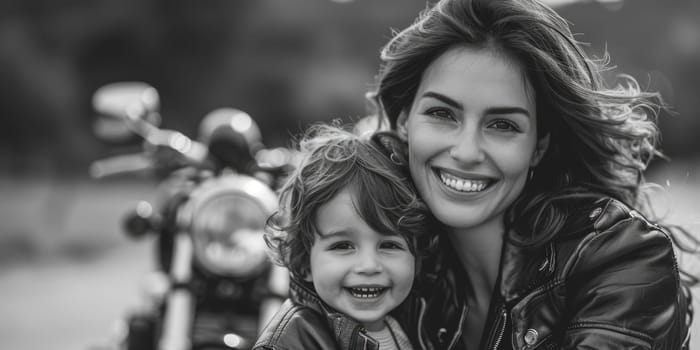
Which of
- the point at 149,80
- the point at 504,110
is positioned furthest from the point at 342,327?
the point at 149,80

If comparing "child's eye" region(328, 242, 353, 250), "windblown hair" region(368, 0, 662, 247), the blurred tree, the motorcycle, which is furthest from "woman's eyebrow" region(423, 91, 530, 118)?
the blurred tree

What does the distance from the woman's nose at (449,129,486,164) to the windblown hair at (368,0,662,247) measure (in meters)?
0.23

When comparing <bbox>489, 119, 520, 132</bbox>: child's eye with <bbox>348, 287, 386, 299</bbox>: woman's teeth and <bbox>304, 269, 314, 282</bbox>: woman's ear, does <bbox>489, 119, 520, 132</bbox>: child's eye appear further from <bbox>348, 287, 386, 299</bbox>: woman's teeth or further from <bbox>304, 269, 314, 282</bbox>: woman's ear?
<bbox>304, 269, 314, 282</bbox>: woman's ear

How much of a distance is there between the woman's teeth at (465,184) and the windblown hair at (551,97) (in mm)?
171

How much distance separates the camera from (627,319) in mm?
1833

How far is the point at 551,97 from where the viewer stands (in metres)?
2.17

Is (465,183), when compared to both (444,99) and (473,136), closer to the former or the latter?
(473,136)

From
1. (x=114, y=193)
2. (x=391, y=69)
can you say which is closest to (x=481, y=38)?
(x=391, y=69)

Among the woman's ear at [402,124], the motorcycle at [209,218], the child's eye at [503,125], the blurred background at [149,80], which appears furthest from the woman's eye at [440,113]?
the blurred background at [149,80]

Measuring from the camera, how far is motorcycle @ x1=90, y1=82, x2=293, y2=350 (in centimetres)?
256

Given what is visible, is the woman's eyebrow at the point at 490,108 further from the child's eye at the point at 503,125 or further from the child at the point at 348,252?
the child at the point at 348,252

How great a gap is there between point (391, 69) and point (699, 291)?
437 centimetres

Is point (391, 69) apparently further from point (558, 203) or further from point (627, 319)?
point (627, 319)

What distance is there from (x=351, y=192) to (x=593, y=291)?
0.65 m
